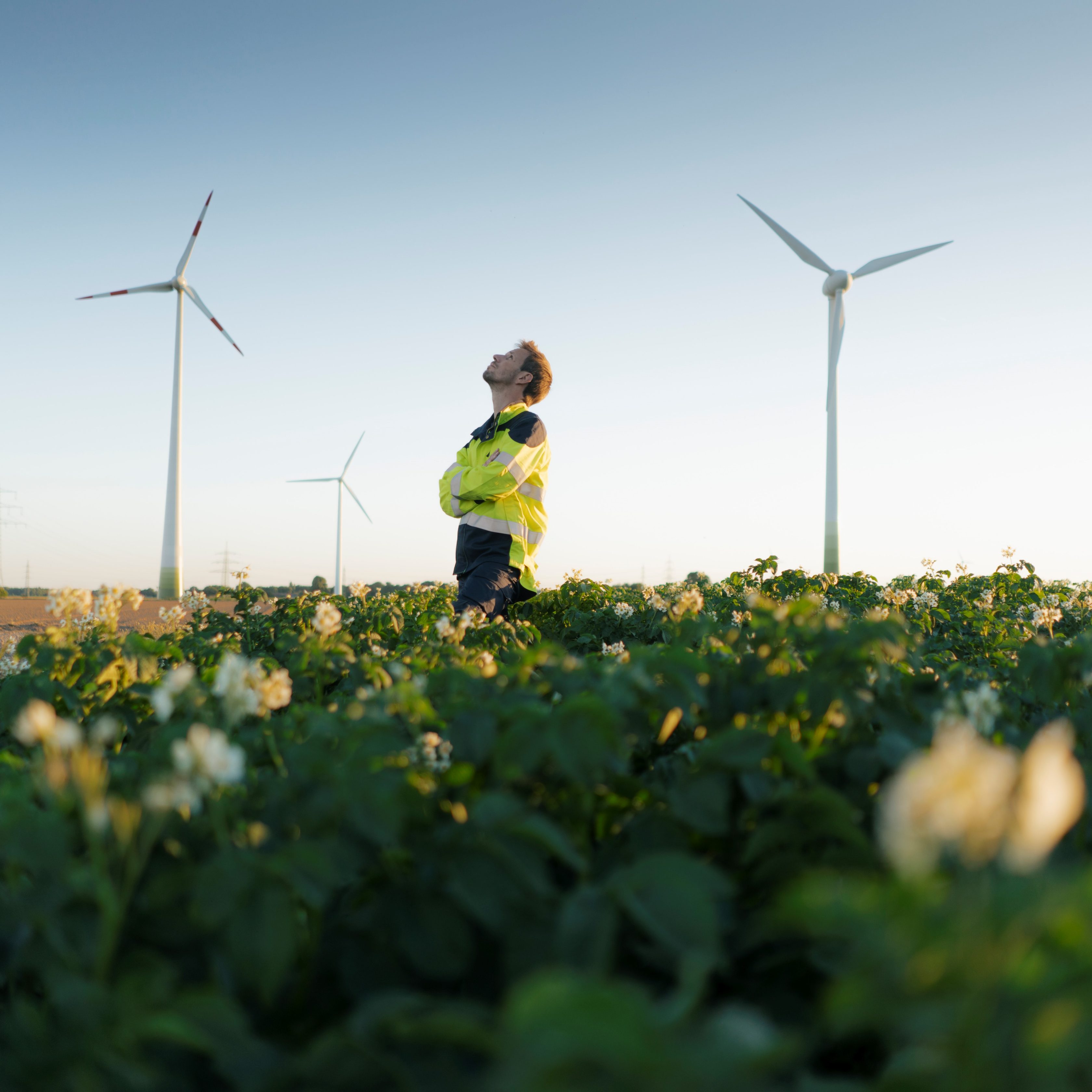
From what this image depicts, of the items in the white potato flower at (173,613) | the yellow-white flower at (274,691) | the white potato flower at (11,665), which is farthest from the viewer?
the white potato flower at (173,613)

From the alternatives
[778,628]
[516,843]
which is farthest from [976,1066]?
[778,628]

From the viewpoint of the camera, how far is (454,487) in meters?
9.02

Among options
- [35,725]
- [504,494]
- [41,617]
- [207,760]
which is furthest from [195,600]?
[41,617]

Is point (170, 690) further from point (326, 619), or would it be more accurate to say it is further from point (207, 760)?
point (326, 619)

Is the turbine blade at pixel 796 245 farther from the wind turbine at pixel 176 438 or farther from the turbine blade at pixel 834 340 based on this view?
the wind turbine at pixel 176 438

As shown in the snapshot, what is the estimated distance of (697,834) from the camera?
6.40 feet

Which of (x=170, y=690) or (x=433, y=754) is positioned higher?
(x=170, y=690)

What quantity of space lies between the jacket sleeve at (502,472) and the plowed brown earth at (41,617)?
4901 millimetres

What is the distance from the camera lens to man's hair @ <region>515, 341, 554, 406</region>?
966cm

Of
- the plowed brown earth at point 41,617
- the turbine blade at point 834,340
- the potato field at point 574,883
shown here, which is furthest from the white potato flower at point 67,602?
the turbine blade at point 834,340

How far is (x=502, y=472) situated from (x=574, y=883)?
22.2 ft

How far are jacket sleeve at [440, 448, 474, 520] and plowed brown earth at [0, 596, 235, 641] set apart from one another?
426 cm

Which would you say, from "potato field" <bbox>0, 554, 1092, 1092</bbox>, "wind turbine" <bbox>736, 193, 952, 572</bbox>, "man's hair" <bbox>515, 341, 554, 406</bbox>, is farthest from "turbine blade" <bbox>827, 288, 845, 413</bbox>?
"potato field" <bbox>0, 554, 1092, 1092</bbox>

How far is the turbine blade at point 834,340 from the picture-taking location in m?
21.8
